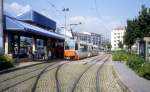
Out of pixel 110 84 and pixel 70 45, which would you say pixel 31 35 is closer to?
pixel 70 45

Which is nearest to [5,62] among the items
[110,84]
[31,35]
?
[110,84]

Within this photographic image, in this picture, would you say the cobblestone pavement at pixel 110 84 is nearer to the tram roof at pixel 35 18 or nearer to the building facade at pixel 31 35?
the building facade at pixel 31 35

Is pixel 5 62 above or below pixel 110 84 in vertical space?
above

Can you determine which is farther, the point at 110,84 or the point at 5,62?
the point at 5,62

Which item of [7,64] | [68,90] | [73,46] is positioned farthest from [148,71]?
[73,46]

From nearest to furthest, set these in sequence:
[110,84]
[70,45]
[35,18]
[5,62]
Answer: [110,84] < [5,62] < [70,45] < [35,18]

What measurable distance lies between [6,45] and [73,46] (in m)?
12.0

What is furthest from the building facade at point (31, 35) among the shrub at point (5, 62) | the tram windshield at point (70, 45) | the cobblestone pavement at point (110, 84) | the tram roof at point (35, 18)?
the cobblestone pavement at point (110, 84)

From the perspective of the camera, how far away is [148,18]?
32469 millimetres

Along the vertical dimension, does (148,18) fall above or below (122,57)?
above

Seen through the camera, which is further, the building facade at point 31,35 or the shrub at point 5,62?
the building facade at point 31,35

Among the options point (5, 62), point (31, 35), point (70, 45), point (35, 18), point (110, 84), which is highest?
point (35, 18)

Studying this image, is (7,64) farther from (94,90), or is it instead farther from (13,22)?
(94,90)

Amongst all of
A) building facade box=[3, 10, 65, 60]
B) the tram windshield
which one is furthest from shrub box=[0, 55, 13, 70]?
the tram windshield
